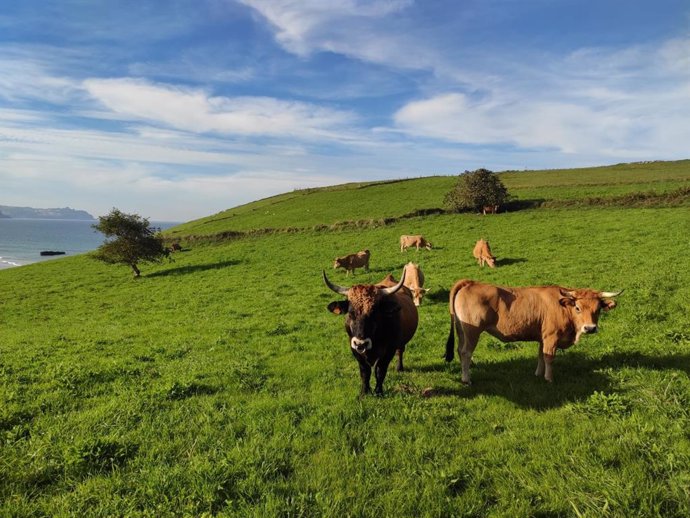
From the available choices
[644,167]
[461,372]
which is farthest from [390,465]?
[644,167]

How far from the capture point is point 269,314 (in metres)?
16.2

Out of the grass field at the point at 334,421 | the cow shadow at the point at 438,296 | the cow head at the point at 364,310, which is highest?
the cow head at the point at 364,310

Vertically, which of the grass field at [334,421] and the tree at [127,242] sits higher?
the tree at [127,242]

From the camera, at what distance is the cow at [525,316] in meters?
7.59

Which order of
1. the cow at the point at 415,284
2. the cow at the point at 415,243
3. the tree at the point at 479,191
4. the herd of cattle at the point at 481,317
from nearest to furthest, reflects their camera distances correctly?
the herd of cattle at the point at 481,317 → the cow at the point at 415,284 → the cow at the point at 415,243 → the tree at the point at 479,191

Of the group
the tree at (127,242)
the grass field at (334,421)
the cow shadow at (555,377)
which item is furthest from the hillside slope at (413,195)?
the cow shadow at (555,377)

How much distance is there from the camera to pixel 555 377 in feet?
25.1

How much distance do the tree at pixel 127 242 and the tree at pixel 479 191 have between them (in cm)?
2812

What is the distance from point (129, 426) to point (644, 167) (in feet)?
252

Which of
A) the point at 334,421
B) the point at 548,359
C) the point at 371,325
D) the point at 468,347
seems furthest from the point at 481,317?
the point at 334,421

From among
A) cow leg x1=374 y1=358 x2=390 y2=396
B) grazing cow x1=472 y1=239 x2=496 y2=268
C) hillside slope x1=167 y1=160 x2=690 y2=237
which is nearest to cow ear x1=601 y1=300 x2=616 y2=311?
cow leg x1=374 y1=358 x2=390 y2=396

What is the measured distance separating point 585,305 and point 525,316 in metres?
1.03

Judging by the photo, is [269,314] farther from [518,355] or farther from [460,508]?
[460,508]

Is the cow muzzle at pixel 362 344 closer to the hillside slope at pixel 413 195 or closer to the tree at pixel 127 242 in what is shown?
the tree at pixel 127 242
